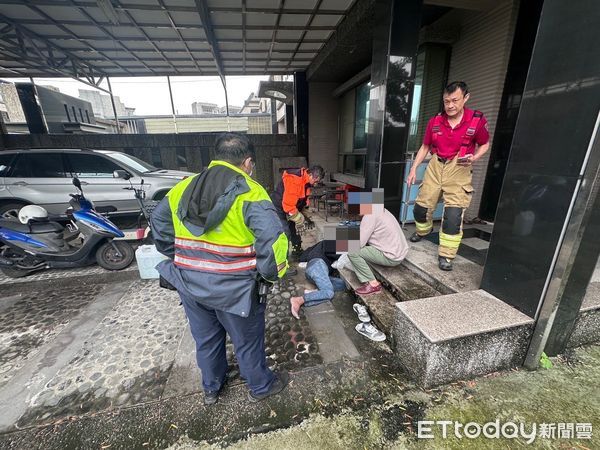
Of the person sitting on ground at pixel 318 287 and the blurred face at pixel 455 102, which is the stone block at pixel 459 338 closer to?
the person sitting on ground at pixel 318 287

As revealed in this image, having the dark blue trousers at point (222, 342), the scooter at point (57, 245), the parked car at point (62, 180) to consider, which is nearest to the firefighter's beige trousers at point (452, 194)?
the dark blue trousers at point (222, 342)

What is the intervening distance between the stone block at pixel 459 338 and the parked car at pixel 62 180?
5506mm

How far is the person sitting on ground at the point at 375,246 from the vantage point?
2904 mm

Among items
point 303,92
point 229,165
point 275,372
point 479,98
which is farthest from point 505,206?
point 303,92

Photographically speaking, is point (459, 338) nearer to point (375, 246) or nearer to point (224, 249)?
point (375, 246)

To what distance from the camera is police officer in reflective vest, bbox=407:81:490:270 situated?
2.74m

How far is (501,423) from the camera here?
1.63m

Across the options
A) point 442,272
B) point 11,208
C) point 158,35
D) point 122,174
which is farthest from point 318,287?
point 158,35

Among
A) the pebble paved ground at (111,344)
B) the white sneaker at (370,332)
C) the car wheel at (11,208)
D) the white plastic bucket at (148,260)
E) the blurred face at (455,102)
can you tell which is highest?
the blurred face at (455,102)

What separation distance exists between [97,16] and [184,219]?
6.81 meters

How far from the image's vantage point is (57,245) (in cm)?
391

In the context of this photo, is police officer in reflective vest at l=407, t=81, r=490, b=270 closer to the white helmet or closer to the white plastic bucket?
the white plastic bucket

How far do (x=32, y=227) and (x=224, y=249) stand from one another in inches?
164

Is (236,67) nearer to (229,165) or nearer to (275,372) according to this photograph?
(229,165)
